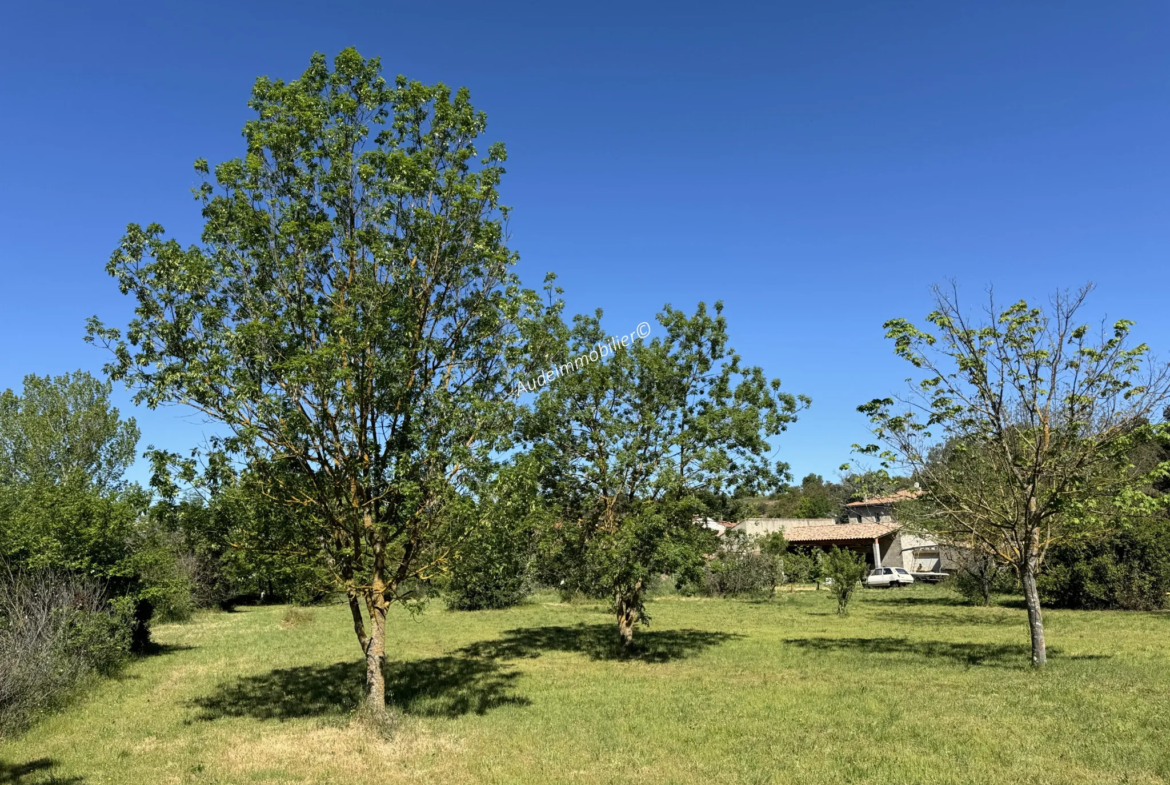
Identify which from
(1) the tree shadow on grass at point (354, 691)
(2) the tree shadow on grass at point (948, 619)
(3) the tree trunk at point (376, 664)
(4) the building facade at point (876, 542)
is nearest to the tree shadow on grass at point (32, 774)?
(1) the tree shadow on grass at point (354, 691)

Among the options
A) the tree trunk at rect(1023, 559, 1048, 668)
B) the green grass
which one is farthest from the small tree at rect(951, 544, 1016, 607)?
the tree trunk at rect(1023, 559, 1048, 668)

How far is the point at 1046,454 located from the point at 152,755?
53.0ft

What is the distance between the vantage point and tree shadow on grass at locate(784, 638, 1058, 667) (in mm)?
15258

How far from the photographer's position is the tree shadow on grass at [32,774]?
8148 mm

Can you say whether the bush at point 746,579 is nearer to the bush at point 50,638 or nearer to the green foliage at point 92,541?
the green foliage at point 92,541

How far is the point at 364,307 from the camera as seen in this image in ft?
33.3

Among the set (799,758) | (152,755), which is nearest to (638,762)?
(799,758)

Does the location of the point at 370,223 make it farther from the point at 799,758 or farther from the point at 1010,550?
the point at 1010,550

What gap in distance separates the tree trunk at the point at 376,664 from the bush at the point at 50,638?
5367mm

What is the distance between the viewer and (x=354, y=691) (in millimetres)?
13742

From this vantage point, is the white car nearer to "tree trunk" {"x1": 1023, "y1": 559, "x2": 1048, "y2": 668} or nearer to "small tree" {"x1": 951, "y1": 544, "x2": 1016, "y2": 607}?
"small tree" {"x1": 951, "y1": 544, "x2": 1016, "y2": 607}

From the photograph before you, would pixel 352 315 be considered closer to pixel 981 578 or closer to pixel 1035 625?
pixel 1035 625

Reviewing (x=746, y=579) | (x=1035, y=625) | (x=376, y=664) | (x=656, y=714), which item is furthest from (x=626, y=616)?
(x=746, y=579)

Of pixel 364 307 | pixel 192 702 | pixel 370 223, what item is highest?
pixel 370 223
